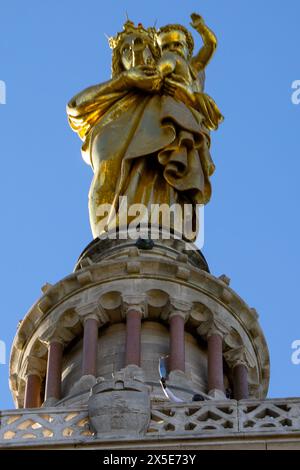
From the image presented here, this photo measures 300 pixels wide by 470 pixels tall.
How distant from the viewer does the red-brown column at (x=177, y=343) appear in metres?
33.5

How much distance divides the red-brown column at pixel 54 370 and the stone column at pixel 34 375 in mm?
613

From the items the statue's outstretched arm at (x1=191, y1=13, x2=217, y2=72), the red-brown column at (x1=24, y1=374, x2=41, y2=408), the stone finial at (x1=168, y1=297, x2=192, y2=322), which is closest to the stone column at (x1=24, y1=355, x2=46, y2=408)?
the red-brown column at (x1=24, y1=374, x2=41, y2=408)

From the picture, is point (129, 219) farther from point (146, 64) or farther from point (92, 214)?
point (146, 64)

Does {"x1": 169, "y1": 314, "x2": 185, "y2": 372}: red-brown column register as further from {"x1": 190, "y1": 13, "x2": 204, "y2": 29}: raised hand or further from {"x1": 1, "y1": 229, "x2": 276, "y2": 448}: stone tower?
{"x1": 190, "y1": 13, "x2": 204, "y2": 29}: raised hand

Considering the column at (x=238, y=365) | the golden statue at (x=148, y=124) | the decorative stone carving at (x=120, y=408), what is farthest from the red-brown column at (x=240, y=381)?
the decorative stone carving at (x=120, y=408)

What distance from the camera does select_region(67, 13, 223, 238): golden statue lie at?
39375 mm

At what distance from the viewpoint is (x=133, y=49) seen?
4259 cm

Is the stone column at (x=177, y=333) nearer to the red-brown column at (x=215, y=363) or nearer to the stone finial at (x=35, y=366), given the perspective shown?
the red-brown column at (x=215, y=363)

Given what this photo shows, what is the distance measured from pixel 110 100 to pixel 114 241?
4.93 m

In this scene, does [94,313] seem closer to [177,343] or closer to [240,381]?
[177,343]

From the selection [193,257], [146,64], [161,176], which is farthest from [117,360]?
[146,64]

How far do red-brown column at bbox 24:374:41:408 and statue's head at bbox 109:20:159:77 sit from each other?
369 inches

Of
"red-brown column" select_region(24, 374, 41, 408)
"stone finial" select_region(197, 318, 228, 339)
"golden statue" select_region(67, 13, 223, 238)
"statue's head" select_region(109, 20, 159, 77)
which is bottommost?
"red-brown column" select_region(24, 374, 41, 408)

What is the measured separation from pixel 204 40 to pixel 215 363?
466 inches
